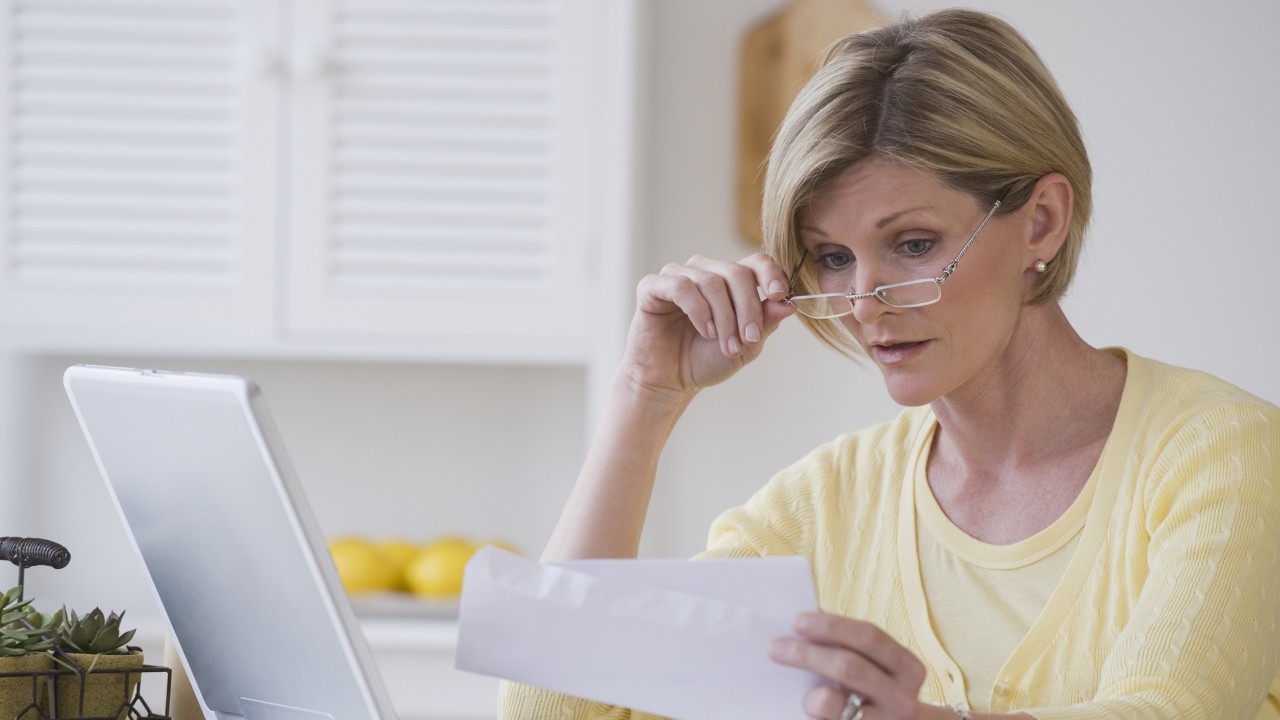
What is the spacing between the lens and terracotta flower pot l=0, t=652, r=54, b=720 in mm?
853

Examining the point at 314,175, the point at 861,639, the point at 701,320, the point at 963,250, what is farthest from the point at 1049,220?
the point at 314,175

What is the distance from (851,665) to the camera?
80cm

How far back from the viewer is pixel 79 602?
103 inches

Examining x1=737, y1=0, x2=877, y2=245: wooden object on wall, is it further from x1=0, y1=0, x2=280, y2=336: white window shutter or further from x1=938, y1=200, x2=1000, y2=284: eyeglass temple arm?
x1=938, y1=200, x2=1000, y2=284: eyeglass temple arm

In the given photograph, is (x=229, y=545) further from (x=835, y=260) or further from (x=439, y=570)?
(x=439, y=570)

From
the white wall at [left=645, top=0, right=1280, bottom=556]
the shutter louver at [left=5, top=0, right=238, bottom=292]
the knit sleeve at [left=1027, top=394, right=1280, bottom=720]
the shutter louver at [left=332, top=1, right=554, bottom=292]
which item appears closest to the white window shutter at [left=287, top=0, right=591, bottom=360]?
the shutter louver at [left=332, top=1, right=554, bottom=292]

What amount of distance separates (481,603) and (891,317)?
60 centimetres

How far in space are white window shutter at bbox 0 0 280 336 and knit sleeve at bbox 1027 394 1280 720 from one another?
1.69 metres

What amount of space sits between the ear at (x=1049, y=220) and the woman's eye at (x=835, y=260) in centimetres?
19

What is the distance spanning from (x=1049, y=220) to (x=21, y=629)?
40.4 inches

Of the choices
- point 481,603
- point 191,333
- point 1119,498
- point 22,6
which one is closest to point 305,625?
point 481,603

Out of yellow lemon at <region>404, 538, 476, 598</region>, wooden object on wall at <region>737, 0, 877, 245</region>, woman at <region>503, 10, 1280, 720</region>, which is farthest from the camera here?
wooden object on wall at <region>737, 0, 877, 245</region>

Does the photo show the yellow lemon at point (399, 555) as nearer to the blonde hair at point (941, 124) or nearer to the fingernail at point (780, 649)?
the blonde hair at point (941, 124)

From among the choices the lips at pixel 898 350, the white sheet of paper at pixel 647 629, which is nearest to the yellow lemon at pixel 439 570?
the lips at pixel 898 350
